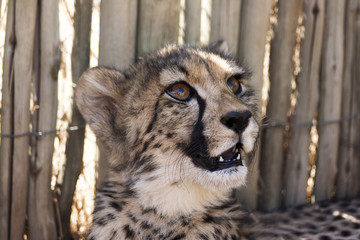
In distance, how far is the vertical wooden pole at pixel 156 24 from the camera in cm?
292

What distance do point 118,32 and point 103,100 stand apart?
0.48 metres

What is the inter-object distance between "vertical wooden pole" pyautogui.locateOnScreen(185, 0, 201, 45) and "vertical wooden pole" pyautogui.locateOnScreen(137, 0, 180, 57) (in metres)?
0.06

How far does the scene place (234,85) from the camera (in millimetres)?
2492

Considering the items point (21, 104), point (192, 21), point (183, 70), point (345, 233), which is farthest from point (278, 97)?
point (21, 104)

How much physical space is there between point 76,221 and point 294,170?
4.08 feet

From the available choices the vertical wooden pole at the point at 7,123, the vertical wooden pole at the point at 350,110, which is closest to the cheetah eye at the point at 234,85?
the vertical wooden pole at the point at 7,123

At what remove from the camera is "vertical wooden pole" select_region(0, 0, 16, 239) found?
2715 mm

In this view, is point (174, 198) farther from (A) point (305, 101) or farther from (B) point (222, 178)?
→ (A) point (305, 101)

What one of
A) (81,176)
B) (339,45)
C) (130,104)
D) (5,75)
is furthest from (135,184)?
(339,45)

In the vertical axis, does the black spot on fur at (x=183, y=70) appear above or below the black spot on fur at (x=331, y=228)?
above

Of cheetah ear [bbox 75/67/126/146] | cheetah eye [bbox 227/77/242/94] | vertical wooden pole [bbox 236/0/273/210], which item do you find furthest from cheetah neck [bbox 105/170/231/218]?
vertical wooden pole [bbox 236/0/273/210]

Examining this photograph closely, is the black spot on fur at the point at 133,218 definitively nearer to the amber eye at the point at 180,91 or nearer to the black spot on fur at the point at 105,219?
the black spot on fur at the point at 105,219

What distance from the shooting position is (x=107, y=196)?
2.42 meters

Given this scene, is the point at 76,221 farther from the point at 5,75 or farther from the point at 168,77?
the point at 168,77
